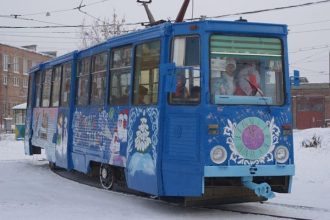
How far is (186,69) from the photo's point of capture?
9.74m

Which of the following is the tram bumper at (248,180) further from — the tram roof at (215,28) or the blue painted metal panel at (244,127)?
the tram roof at (215,28)

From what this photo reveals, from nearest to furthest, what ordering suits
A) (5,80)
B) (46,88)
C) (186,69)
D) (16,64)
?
(186,69)
(46,88)
(5,80)
(16,64)

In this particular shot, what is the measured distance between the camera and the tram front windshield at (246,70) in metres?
9.68

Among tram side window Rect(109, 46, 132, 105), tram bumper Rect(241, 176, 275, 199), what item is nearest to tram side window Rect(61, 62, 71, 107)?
tram side window Rect(109, 46, 132, 105)

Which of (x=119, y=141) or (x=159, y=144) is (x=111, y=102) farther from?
(x=159, y=144)

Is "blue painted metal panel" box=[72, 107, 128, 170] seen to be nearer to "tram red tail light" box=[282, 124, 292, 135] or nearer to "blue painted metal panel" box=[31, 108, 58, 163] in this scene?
"blue painted metal panel" box=[31, 108, 58, 163]

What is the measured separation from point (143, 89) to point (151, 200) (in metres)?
2.21

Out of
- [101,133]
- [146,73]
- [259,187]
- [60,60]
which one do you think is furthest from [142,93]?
[60,60]

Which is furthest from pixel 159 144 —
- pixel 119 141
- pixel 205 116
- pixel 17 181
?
pixel 17 181

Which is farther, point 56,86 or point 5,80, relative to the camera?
point 5,80

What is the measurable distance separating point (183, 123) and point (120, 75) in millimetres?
2439

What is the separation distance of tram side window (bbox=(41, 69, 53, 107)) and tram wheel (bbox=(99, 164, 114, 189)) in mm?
4876

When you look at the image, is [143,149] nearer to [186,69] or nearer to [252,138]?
[186,69]

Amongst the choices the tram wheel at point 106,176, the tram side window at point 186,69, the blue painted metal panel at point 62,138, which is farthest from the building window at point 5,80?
the tram side window at point 186,69
